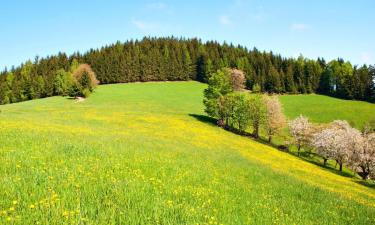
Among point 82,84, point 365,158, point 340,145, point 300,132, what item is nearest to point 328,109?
point 300,132

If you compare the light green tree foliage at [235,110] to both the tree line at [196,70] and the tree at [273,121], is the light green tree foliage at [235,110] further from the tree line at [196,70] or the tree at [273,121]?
the tree line at [196,70]

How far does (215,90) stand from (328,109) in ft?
170

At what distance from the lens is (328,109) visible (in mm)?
109188

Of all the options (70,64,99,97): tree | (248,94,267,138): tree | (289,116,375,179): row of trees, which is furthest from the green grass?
(70,64,99,97): tree

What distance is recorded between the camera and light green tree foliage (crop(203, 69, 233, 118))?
7581 centimetres

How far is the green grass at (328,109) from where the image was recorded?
100125 millimetres

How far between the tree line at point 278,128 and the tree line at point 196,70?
5642 cm

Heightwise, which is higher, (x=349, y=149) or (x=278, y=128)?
(x=278, y=128)

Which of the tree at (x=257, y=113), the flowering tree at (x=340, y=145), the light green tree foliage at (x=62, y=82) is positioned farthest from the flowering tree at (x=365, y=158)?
the light green tree foliage at (x=62, y=82)

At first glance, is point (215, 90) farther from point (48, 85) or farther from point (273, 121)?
point (48, 85)

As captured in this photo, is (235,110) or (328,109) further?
(328,109)

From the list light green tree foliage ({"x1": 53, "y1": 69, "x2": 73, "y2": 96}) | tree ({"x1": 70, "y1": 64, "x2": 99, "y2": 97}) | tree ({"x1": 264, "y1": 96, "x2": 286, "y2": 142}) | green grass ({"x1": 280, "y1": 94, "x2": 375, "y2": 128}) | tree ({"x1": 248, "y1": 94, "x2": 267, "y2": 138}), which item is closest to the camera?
tree ({"x1": 248, "y1": 94, "x2": 267, "y2": 138})

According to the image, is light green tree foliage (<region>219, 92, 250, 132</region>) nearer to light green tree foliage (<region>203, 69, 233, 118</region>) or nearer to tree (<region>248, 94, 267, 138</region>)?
tree (<region>248, 94, 267, 138</region>)

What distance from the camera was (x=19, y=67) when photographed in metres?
153
